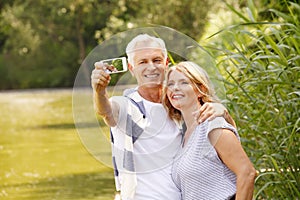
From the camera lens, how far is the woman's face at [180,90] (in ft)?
11.7

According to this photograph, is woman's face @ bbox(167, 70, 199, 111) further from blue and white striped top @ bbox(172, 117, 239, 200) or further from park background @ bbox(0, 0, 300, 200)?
park background @ bbox(0, 0, 300, 200)

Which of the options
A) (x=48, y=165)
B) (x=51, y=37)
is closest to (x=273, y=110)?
(x=48, y=165)

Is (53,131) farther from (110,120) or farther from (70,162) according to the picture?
(110,120)

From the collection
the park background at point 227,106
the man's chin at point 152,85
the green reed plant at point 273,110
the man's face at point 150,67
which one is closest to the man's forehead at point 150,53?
the man's face at point 150,67

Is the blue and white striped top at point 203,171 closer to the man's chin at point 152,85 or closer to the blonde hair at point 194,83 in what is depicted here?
the blonde hair at point 194,83

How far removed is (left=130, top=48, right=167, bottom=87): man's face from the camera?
140 inches

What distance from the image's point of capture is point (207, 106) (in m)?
3.58

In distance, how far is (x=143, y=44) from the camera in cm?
359

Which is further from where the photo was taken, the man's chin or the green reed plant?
the green reed plant

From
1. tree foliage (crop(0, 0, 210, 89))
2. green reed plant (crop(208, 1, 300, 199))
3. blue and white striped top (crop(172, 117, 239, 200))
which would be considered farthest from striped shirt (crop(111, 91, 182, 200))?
tree foliage (crop(0, 0, 210, 89))

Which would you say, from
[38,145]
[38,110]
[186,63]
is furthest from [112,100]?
[38,110]

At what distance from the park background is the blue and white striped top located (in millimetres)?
672

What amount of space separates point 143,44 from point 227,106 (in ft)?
7.48

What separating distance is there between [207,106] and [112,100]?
14.8 inches
